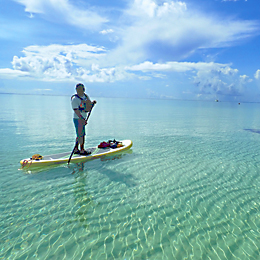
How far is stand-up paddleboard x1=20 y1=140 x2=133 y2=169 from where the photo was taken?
1100 centimetres

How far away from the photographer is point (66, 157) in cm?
1213

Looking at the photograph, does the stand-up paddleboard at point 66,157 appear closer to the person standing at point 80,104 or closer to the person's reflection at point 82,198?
the person's reflection at point 82,198

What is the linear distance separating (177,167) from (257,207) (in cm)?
472

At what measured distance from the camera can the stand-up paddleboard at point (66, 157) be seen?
11.0 meters

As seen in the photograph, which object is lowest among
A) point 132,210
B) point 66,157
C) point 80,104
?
point 66,157

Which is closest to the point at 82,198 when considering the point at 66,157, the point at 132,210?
the point at 132,210

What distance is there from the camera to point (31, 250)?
5.33 meters

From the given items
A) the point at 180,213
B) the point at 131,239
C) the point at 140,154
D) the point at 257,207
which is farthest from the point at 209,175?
the point at 131,239

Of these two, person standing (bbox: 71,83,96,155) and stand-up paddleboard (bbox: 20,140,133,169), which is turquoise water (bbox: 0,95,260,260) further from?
person standing (bbox: 71,83,96,155)

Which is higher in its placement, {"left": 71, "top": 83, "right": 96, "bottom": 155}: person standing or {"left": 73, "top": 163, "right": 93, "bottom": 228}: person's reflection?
{"left": 71, "top": 83, "right": 96, "bottom": 155}: person standing

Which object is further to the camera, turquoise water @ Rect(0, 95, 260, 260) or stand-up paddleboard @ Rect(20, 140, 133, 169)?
stand-up paddleboard @ Rect(20, 140, 133, 169)

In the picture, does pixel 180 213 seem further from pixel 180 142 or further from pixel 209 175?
pixel 180 142

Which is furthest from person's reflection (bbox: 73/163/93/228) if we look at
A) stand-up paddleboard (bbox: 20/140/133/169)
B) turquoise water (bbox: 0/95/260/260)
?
stand-up paddleboard (bbox: 20/140/133/169)

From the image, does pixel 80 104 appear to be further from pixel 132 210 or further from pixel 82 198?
→ pixel 132 210
